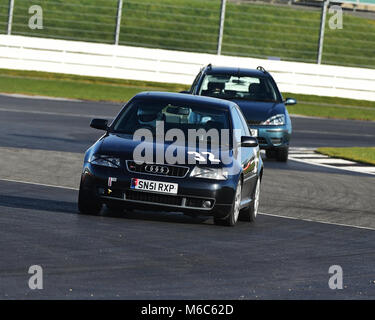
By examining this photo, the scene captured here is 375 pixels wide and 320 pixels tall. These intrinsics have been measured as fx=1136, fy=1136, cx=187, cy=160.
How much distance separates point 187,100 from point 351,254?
3.23 meters

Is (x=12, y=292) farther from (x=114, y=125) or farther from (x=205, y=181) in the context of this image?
(x=114, y=125)

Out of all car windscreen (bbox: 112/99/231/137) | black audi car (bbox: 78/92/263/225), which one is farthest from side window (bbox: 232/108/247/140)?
black audi car (bbox: 78/92/263/225)

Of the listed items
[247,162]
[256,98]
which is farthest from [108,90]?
[247,162]

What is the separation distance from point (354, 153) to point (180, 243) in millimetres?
14958

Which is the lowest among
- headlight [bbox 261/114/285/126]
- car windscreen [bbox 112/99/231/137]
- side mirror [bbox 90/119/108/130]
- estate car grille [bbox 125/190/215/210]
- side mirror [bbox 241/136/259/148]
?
headlight [bbox 261/114/285/126]

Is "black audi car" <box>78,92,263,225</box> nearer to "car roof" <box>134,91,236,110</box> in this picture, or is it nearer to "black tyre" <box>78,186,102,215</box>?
"black tyre" <box>78,186,102,215</box>

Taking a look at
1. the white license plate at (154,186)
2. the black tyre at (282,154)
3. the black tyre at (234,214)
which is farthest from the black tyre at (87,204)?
the black tyre at (282,154)

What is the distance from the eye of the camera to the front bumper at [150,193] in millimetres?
12086

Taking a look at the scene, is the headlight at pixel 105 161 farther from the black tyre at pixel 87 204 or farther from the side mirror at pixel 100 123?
the side mirror at pixel 100 123

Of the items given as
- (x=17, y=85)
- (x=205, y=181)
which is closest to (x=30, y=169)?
(x=205, y=181)

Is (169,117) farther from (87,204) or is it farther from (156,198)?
(87,204)

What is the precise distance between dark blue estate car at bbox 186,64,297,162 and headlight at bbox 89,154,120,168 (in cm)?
909

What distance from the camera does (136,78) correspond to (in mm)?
40312

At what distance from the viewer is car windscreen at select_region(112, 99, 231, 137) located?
1315 centimetres
